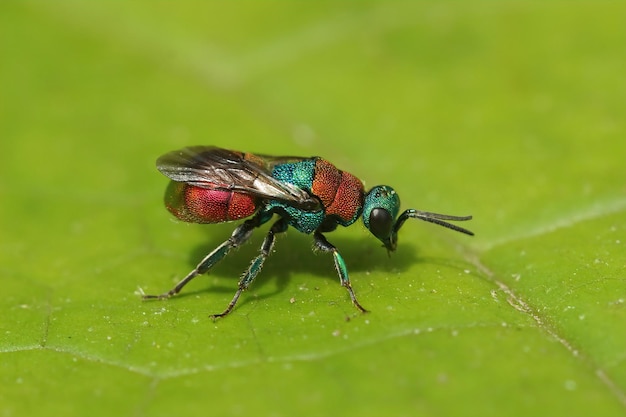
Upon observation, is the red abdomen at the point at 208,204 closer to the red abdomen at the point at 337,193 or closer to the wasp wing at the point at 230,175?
the wasp wing at the point at 230,175

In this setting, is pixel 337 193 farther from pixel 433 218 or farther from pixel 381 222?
pixel 433 218

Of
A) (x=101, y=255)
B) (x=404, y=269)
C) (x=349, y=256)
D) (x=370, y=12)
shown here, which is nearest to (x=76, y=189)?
(x=101, y=255)

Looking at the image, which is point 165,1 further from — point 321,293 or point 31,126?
point 321,293

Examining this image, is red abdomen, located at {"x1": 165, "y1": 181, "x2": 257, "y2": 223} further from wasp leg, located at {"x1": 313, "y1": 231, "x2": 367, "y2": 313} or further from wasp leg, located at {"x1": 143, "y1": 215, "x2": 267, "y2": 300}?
wasp leg, located at {"x1": 313, "y1": 231, "x2": 367, "y2": 313}

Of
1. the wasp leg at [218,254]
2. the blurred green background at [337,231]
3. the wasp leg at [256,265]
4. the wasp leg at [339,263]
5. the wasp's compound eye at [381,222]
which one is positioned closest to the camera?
the blurred green background at [337,231]

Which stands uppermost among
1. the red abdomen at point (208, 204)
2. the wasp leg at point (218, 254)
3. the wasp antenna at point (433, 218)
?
the wasp antenna at point (433, 218)

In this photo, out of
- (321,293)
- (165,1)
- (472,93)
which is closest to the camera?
(321,293)

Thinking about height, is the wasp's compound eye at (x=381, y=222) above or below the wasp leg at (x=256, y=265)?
above

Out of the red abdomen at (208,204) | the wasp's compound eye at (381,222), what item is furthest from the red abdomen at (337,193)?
the red abdomen at (208,204)
